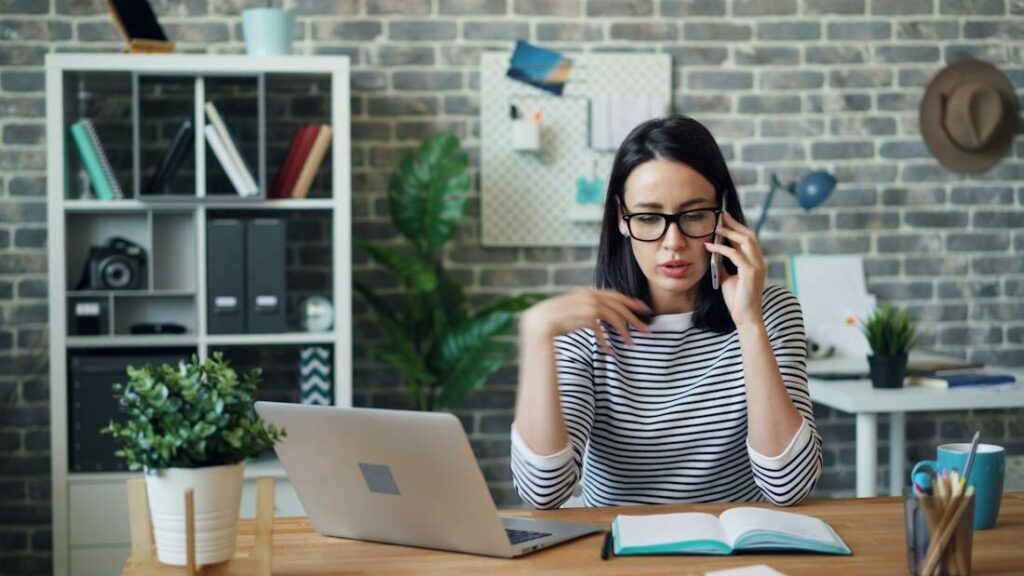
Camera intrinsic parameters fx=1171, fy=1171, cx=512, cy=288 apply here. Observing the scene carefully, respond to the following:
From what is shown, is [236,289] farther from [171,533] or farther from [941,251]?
[941,251]

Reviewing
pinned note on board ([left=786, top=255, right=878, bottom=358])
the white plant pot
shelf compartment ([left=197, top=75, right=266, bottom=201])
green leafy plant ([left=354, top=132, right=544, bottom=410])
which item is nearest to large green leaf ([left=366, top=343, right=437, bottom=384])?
green leafy plant ([left=354, top=132, right=544, bottom=410])

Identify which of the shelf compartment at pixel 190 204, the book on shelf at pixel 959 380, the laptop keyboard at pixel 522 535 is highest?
the shelf compartment at pixel 190 204

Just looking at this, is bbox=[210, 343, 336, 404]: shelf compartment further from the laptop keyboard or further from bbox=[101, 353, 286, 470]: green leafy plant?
bbox=[101, 353, 286, 470]: green leafy plant

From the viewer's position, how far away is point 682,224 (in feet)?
6.59

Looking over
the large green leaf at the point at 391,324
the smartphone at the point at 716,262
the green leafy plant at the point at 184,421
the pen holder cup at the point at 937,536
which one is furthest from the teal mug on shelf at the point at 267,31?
the pen holder cup at the point at 937,536

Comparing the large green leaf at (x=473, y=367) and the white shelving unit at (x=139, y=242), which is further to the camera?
the large green leaf at (x=473, y=367)

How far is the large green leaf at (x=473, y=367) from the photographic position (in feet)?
12.0

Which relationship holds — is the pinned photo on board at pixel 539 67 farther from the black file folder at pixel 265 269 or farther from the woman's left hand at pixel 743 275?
the woman's left hand at pixel 743 275

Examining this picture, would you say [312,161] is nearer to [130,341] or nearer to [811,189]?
[130,341]

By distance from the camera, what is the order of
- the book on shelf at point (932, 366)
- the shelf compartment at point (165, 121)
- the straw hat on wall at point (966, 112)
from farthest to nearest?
1. the straw hat on wall at point (966, 112)
2. the shelf compartment at point (165, 121)
3. the book on shelf at point (932, 366)

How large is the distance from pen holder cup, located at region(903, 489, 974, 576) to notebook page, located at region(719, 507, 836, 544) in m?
0.16

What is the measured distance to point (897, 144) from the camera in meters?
4.15

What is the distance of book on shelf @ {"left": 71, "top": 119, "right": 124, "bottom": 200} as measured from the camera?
11.5ft

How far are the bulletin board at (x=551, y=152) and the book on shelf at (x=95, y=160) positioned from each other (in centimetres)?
120
